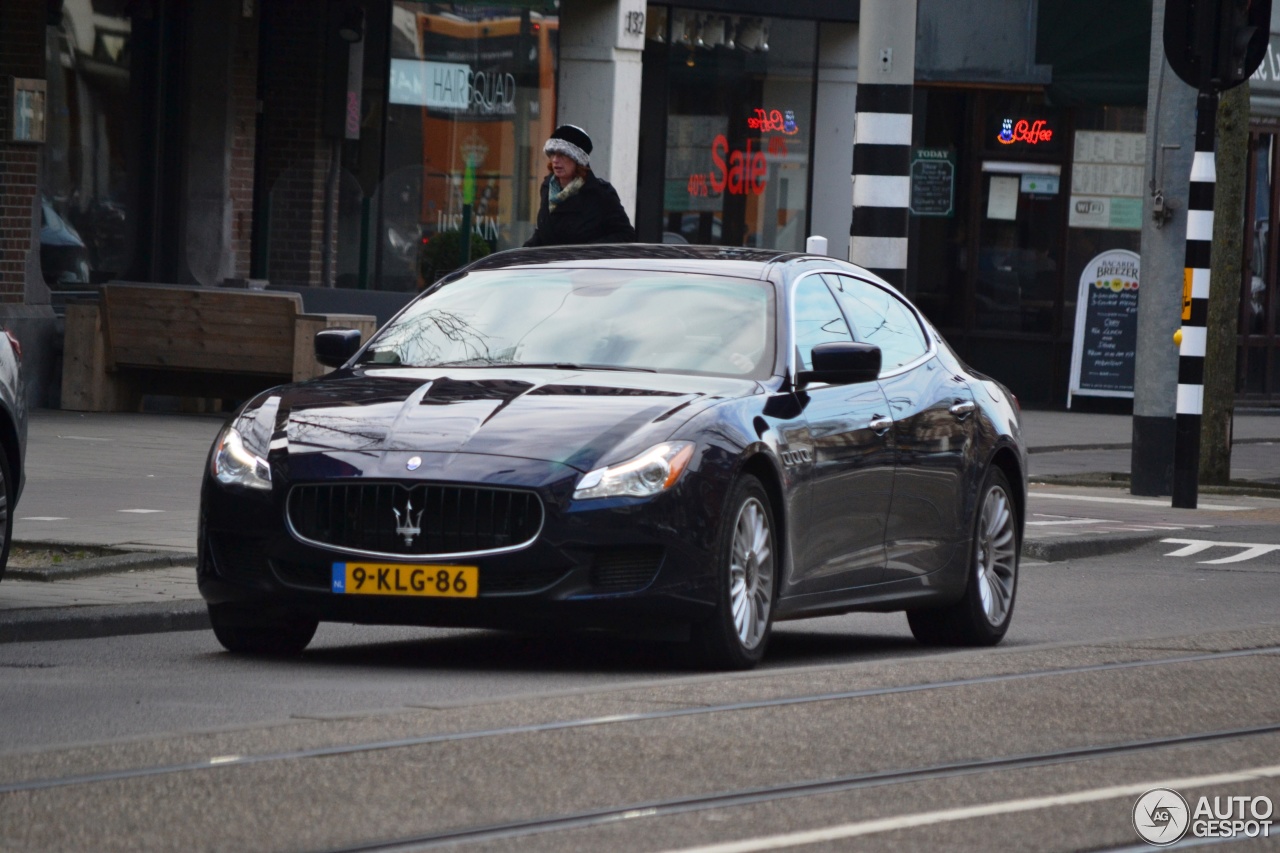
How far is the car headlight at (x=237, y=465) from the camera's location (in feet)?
27.5

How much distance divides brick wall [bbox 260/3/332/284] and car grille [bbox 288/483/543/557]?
1572 centimetres

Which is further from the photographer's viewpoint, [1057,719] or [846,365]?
[846,365]

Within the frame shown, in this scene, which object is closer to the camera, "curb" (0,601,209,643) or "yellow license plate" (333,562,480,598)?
"yellow license plate" (333,562,480,598)

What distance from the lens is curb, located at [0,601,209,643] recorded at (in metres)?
9.15

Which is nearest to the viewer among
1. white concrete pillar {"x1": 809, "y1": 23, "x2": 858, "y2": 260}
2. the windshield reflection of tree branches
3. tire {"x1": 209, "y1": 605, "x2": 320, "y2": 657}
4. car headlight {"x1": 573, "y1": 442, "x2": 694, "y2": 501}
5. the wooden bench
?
car headlight {"x1": 573, "y1": 442, "x2": 694, "y2": 501}

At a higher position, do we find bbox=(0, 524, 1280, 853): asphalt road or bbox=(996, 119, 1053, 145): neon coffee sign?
bbox=(996, 119, 1053, 145): neon coffee sign

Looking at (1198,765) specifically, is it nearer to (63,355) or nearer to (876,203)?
(876,203)

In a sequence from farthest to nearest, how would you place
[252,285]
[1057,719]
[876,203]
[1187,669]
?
[252,285] < [876,203] < [1187,669] < [1057,719]

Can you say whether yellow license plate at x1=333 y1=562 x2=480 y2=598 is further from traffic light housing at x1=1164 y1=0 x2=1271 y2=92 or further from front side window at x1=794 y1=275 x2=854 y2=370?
traffic light housing at x1=1164 y1=0 x2=1271 y2=92

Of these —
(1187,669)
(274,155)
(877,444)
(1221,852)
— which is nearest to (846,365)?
(877,444)

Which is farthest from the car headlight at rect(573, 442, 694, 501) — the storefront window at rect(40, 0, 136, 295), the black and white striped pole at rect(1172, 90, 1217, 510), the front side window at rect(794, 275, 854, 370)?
the storefront window at rect(40, 0, 136, 295)

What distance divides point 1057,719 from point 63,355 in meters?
14.2

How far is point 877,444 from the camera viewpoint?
9523 millimetres

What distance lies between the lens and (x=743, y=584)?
8562 millimetres
